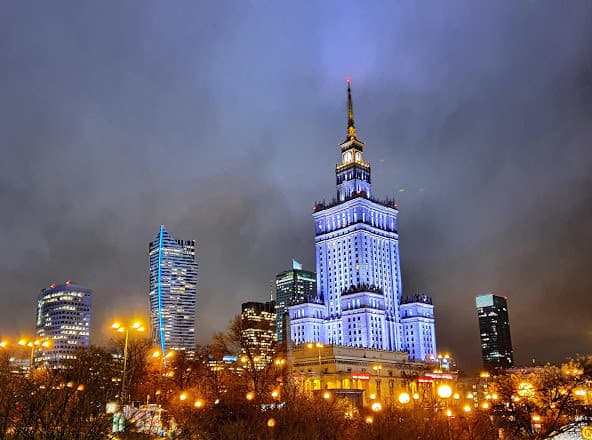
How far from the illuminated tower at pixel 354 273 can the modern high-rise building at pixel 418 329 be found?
239 centimetres

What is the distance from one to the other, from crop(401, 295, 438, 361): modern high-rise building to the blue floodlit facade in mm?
1350

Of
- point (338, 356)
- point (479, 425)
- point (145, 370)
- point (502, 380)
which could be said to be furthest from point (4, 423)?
point (338, 356)

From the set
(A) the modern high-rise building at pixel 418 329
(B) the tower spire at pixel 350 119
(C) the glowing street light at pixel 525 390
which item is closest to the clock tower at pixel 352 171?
(B) the tower spire at pixel 350 119

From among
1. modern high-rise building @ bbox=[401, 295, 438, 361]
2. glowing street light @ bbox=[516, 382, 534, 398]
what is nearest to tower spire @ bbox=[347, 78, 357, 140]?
modern high-rise building @ bbox=[401, 295, 438, 361]

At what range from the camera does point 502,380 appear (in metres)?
43.4

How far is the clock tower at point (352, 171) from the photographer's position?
162488 millimetres

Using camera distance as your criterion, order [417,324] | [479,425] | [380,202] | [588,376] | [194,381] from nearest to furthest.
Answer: [588,376] → [479,425] → [194,381] → [417,324] → [380,202]

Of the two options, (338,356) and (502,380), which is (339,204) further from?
(502,380)

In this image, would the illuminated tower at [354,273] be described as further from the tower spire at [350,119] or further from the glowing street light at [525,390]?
the glowing street light at [525,390]

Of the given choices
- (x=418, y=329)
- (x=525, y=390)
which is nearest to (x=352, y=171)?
(x=418, y=329)

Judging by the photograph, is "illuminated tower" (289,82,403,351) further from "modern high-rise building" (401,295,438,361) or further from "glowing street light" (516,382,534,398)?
"glowing street light" (516,382,534,398)

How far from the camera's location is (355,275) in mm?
149125

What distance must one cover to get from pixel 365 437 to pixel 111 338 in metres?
67.7

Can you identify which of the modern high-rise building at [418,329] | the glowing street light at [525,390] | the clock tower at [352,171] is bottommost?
the glowing street light at [525,390]
